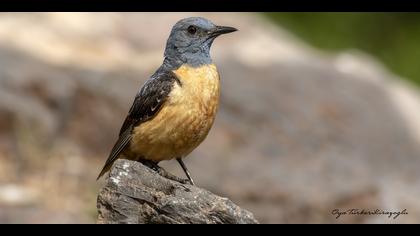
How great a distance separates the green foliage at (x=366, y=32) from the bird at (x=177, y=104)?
32.9ft

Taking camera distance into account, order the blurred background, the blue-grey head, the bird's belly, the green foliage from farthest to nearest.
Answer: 1. the green foliage
2. the blurred background
3. the blue-grey head
4. the bird's belly

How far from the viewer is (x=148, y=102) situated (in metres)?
7.50

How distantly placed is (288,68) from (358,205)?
11.9 ft

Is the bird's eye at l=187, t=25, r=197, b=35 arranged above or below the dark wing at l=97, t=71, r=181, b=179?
above

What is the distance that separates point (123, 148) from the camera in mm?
7668

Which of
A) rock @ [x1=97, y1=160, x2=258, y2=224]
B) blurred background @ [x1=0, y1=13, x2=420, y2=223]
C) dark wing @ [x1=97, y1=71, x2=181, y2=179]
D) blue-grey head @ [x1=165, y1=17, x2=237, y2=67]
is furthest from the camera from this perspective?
blurred background @ [x1=0, y1=13, x2=420, y2=223]

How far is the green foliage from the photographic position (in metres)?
17.6

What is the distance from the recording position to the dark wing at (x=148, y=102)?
7.40 meters

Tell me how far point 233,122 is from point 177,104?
183 inches

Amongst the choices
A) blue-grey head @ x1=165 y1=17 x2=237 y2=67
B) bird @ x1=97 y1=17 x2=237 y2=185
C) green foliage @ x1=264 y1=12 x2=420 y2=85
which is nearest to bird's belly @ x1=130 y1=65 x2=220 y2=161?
bird @ x1=97 y1=17 x2=237 y2=185

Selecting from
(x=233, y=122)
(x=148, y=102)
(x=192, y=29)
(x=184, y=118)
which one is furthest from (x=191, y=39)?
(x=233, y=122)

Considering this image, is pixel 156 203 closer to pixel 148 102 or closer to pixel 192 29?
pixel 148 102

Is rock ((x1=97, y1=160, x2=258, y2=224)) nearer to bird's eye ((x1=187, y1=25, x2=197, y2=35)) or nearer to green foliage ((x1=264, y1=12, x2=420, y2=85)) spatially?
bird's eye ((x1=187, y1=25, x2=197, y2=35))

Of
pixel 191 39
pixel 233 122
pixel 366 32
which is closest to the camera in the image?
pixel 191 39
